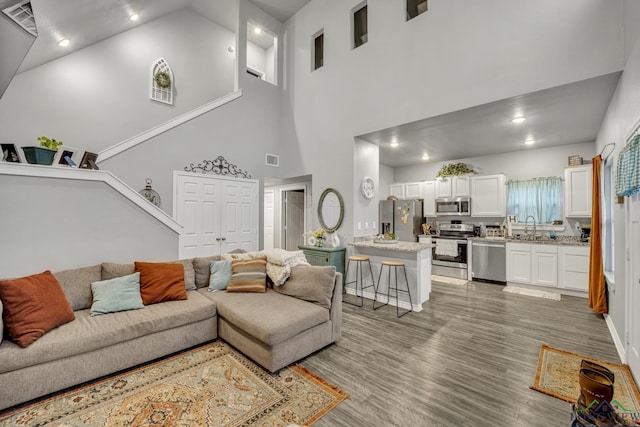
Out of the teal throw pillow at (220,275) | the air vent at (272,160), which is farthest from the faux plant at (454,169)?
the teal throw pillow at (220,275)

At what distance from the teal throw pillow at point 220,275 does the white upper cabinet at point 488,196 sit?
536cm

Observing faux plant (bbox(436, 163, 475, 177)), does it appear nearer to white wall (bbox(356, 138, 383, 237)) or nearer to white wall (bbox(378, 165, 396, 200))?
white wall (bbox(378, 165, 396, 200))

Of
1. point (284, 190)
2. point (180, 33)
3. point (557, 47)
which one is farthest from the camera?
point (284, 190)

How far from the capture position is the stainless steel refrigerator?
21.6 feet

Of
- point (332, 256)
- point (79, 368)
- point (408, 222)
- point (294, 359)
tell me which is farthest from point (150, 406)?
point (408, 222)

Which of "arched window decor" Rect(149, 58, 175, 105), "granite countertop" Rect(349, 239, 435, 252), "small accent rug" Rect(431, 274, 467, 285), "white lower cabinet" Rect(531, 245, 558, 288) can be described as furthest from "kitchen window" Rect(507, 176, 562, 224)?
"arched window decor" Rect(149, 58, 175, 105)

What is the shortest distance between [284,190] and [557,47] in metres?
5.75

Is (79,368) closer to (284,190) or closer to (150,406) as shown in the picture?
(150,406)

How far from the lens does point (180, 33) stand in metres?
6.28

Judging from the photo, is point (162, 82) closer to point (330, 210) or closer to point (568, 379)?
point (330, 210)

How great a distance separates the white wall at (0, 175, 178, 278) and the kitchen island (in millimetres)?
3097

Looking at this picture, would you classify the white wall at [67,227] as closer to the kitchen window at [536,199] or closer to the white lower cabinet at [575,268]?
the white lower cabinet at [575,268]

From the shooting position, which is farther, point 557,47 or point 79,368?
point 557,47

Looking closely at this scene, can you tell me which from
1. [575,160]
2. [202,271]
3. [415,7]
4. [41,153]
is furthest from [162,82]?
[575,160]
